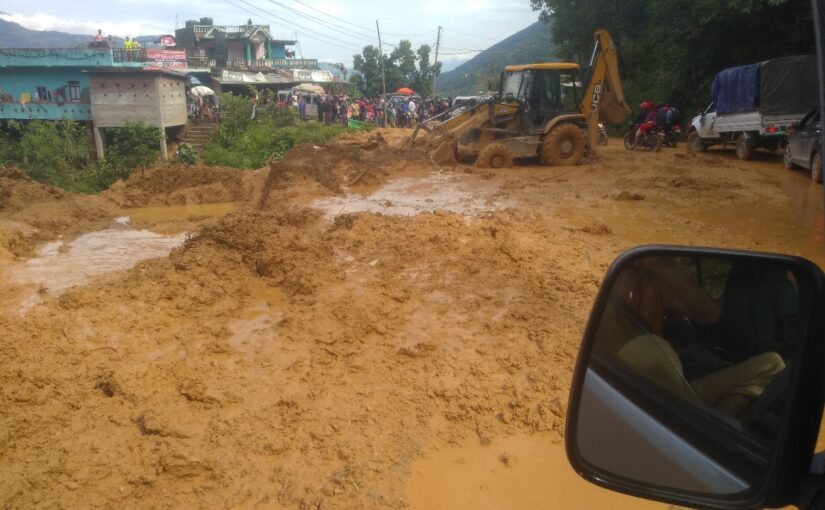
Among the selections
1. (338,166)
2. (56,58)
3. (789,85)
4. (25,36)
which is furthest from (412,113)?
(25,36)

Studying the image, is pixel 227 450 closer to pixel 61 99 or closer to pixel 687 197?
pixel 687 197

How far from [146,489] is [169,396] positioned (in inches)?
A: 40.2

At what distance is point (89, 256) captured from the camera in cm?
866

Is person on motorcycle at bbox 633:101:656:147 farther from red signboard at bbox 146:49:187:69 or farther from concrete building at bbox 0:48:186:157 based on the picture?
red signboard at bbox 146:49:187:69

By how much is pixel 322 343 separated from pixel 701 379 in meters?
4.00

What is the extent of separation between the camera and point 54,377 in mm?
4492

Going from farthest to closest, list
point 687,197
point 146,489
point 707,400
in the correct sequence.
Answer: point 687,197 < point 146,489 < point 707,400

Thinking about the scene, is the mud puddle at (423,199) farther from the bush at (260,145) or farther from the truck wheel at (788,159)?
the bush at (260,145)

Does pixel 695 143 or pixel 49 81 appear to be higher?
pixel 49 81

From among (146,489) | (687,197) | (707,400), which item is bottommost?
(146,489)

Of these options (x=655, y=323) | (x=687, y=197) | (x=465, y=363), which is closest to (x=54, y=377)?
(x=465, y=363)

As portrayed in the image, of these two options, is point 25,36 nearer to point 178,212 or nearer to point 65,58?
point 65,58

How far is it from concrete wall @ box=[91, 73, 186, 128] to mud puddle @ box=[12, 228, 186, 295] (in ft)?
44.7

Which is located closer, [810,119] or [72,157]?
[810,119]
